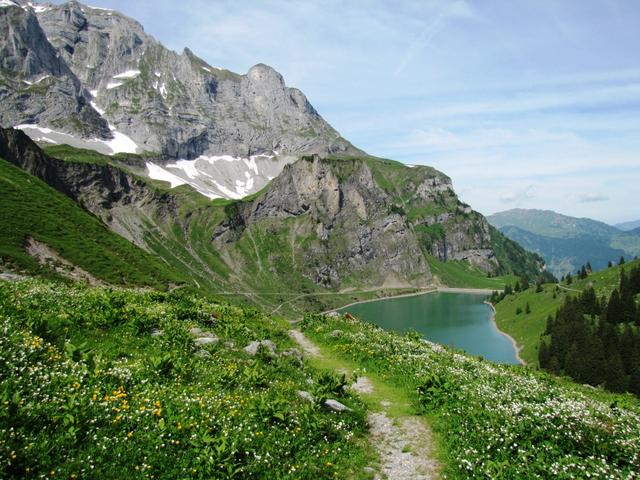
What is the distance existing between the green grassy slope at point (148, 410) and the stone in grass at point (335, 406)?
1.47 feet

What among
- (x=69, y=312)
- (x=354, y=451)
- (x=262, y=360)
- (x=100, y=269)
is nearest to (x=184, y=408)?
(x=354, y=451)

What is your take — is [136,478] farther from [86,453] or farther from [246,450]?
[246,450]

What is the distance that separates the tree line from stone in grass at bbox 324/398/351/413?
122748 mm

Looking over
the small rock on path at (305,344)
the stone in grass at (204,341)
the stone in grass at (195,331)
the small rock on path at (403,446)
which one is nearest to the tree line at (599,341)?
the small rock on path at (305,344)

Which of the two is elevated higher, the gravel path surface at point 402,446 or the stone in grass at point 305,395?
the stone in grass at point 305,395

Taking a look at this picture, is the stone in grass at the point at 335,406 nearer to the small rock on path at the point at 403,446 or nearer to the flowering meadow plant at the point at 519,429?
the small rock on path at the point at 403,446

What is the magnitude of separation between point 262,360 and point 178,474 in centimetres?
1123

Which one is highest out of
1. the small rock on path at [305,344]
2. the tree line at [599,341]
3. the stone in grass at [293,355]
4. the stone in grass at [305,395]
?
the stone in grass at [305,395]

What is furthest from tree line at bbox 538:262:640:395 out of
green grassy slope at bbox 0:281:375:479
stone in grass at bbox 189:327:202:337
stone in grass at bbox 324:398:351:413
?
green grassy slope at bbox 0:281:375:479

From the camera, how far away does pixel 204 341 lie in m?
22.0

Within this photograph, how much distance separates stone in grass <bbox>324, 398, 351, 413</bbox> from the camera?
1686cm

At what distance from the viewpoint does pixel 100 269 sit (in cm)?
10325

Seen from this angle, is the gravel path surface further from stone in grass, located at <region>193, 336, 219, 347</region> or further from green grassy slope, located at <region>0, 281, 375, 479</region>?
stone in grass, located at <region>193, 336, 219, 347</region>

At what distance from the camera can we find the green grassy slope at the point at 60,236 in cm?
9712
